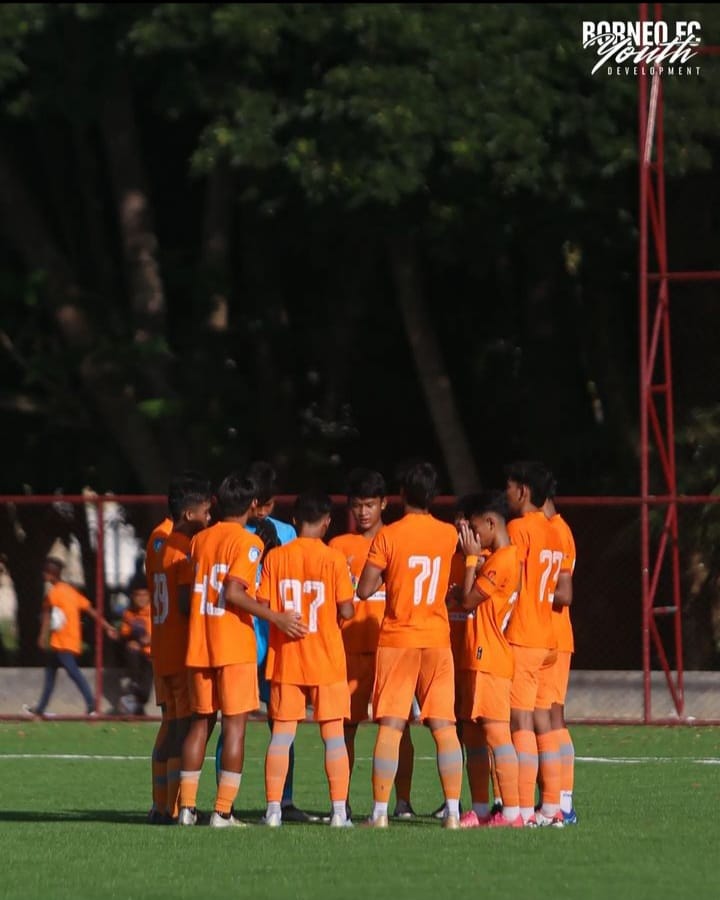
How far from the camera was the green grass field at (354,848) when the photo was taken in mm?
8820

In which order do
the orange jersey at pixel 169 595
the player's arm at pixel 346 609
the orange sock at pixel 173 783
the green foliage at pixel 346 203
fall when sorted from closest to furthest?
the player's arm at pixel 346 609 → the orange jersey at pixel 169 595 → the orange sock at pixel 173 783 → the green foliage at pixel 346 203

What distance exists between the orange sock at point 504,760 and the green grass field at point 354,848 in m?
0.31

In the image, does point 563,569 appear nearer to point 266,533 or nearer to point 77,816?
point 266,533

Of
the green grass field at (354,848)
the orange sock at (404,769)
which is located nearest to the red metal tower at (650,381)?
the green grass field at (354,848)

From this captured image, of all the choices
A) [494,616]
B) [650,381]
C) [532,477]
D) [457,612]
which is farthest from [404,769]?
[650,381]

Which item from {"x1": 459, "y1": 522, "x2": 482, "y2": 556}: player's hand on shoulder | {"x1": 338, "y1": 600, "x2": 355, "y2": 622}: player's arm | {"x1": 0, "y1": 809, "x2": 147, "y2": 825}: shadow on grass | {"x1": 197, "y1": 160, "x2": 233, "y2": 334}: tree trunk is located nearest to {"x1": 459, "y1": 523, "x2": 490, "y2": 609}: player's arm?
{"x1": 459, "y1": 522, "x2": 482, "y2": 556}: player's hand on shoulder

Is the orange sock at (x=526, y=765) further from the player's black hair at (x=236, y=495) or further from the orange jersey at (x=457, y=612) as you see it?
the player's black hair at (x=236, y=495)

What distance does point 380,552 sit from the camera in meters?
10.8

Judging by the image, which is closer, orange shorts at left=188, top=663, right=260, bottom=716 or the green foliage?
orange shorts at left=188, top=663, right=260, bottom=716

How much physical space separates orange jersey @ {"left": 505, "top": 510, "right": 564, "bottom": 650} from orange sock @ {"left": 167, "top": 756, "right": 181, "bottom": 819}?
1.91 m

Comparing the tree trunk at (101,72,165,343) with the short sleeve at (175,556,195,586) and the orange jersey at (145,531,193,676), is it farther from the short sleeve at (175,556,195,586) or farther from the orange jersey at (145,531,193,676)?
the short sleeve at (175,556,195,586)

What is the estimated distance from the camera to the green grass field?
8.82 metres

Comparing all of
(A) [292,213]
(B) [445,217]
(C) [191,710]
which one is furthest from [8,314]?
(C) [191,710]

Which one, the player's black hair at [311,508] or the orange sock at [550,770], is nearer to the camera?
the player's black hair at [311,508]
